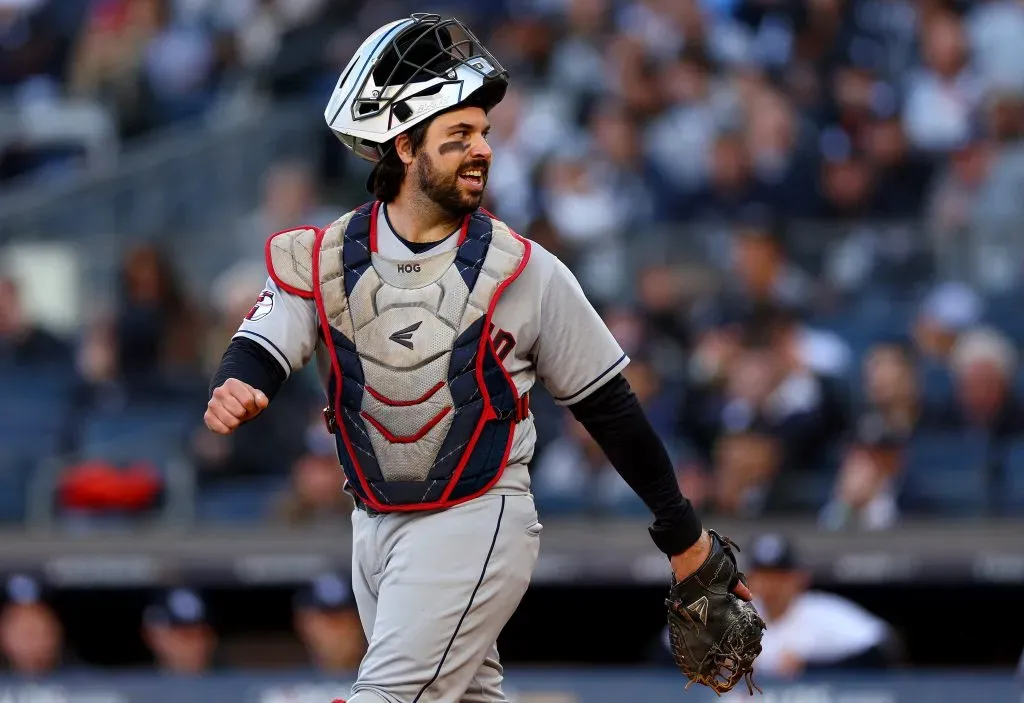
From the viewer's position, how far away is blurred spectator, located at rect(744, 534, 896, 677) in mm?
6188

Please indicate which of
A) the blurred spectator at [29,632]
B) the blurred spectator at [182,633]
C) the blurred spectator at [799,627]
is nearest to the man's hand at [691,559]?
the blurred spectator at [799,627]

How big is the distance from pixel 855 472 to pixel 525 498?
3.50m

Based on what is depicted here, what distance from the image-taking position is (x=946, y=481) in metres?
6.95

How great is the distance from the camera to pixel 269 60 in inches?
426

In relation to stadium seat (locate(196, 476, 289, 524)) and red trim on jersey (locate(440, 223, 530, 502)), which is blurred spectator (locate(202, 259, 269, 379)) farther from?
red trim on jersey (locate(440, 223, 530, 502))

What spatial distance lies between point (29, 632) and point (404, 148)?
13.7 feet

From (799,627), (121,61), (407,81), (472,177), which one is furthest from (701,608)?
(121,61)

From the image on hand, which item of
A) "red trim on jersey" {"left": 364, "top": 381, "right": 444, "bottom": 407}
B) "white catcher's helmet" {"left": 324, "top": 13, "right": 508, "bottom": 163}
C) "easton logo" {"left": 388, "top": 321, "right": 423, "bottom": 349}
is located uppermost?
"white catcher's helmet" {"left": 324, "top": 13, "right": 508, "bottom": 163}

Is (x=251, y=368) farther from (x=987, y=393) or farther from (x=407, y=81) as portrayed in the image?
(x=987, y=393)

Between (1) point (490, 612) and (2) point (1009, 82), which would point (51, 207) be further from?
(1) point (490, 612)

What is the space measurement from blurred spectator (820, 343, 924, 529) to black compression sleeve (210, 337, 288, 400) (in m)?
3.78

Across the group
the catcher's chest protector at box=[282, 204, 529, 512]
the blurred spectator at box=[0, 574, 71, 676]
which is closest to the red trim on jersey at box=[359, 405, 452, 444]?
the catcher's chest protector at box=[282, 204, 529, 512]

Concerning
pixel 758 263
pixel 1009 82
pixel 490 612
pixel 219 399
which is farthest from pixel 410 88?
pixel 1009 82

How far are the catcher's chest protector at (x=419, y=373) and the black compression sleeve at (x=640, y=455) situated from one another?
0.17 meters
